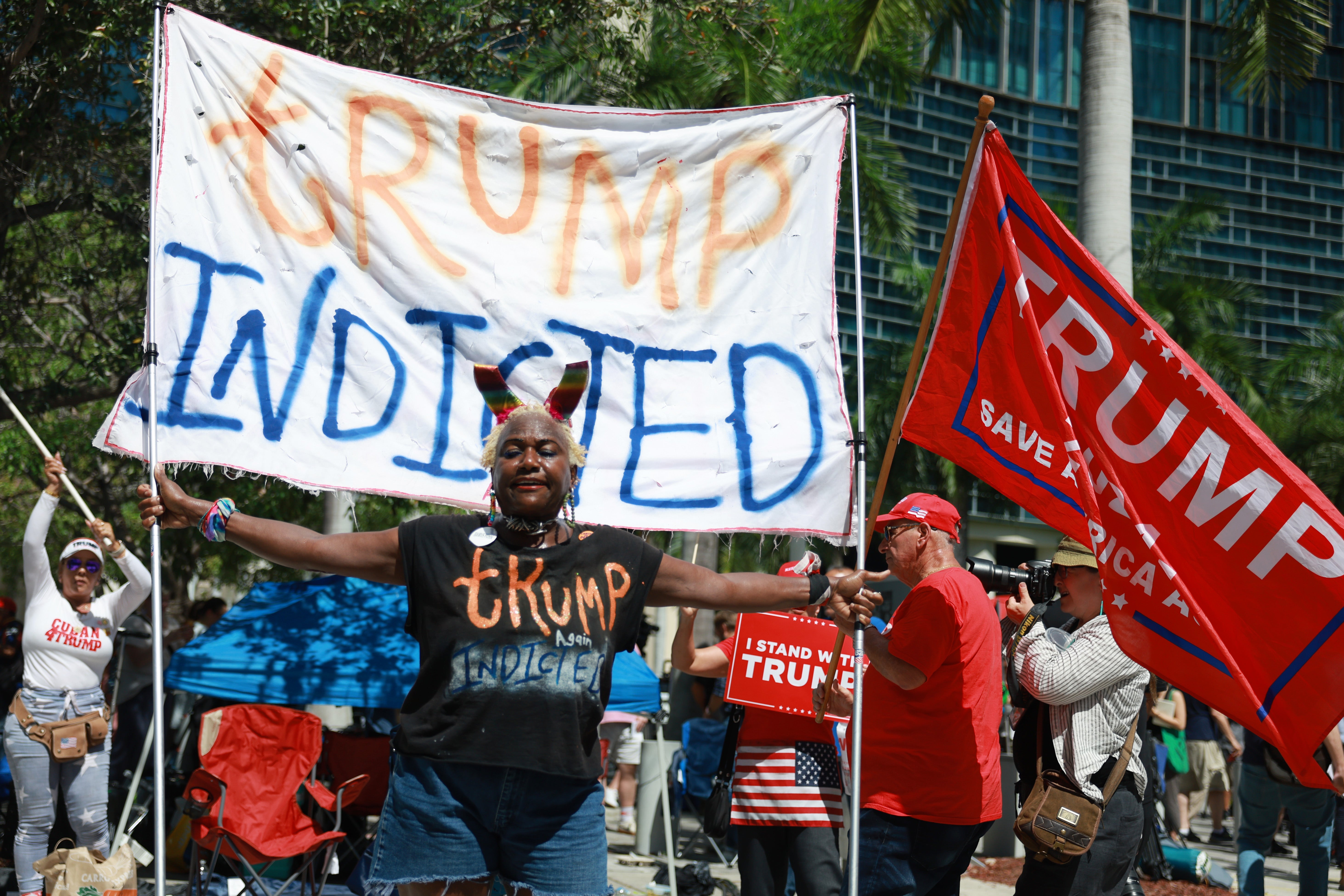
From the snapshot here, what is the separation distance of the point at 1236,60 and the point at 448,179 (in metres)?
8.54

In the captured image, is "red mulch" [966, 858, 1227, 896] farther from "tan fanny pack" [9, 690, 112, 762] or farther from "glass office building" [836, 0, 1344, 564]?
"glass office building" [836, 0, 1344, 564]

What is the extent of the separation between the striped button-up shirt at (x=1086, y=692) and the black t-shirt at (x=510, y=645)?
1723mm

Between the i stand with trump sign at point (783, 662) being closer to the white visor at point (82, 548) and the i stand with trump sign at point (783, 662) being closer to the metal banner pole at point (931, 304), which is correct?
the metal banner pole at point (931, 304)

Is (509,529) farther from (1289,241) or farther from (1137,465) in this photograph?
(1289,241)

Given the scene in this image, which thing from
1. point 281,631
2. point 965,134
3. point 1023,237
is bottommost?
point 281,631

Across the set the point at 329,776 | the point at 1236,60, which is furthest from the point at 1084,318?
the point at 1236,60

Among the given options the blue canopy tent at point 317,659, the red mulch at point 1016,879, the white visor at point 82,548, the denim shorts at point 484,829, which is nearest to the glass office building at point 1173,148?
the red mulch at point 1016,879

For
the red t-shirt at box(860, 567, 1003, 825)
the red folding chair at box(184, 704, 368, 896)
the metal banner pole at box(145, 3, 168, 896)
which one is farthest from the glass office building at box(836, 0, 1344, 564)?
the metal banner pole at box(145, 3, 168, 896)

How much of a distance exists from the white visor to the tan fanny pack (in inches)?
27.7

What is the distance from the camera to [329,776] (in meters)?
7.85

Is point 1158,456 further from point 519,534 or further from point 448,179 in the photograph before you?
point 448,179

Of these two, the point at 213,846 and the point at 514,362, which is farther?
the point at 213,846

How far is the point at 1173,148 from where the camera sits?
44.2 m

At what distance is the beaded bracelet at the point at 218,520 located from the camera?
122 inches
